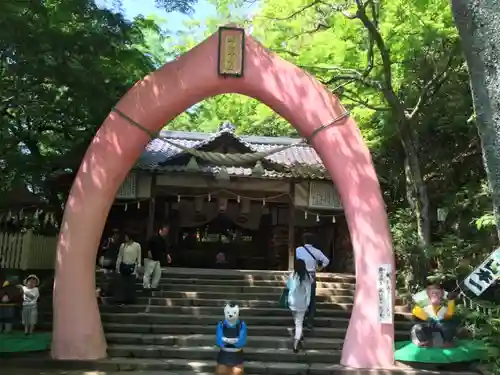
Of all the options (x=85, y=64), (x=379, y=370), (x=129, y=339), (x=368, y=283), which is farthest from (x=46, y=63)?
(x=379, y=370)

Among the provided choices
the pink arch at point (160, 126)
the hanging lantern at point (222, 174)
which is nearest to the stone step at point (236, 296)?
the pink arch at point (160, 126)

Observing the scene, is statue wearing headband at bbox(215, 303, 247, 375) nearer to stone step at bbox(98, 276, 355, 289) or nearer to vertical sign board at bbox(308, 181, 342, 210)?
stone step at bbox(98, 276, 355, 289)

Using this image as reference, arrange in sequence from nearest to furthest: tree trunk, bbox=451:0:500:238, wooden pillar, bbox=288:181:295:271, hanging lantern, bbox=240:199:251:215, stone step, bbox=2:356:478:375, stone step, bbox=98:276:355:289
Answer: tree trunk, bbox=451:0:500:238
stone step, bbox=2:356:478:375
stone step, bbox=98:276:355:289
wooden pillar, bbox=288:181:295:271
hanging lantern, bbox=240:199:251:215

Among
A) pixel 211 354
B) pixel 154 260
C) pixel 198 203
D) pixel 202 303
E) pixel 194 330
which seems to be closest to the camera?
pixel 211 354

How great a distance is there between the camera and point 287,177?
14.7 metres

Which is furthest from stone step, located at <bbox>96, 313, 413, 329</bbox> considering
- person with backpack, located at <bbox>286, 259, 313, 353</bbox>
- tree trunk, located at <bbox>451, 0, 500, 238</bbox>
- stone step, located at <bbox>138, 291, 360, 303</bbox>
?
tree trunk, located at <bbox>451, 0, 500, 238</bbox>

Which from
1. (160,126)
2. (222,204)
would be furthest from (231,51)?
(222,204)

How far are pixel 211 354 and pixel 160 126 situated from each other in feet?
12.6

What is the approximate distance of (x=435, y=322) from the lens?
8594 mm

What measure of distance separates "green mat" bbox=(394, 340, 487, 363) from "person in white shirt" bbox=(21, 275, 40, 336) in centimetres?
601

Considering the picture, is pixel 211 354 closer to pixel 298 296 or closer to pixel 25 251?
pixel 298 296

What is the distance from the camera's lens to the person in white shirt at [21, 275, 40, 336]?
9.35 m

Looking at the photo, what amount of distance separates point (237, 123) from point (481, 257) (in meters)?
13.9

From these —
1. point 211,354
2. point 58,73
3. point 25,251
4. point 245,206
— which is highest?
point 58,73
